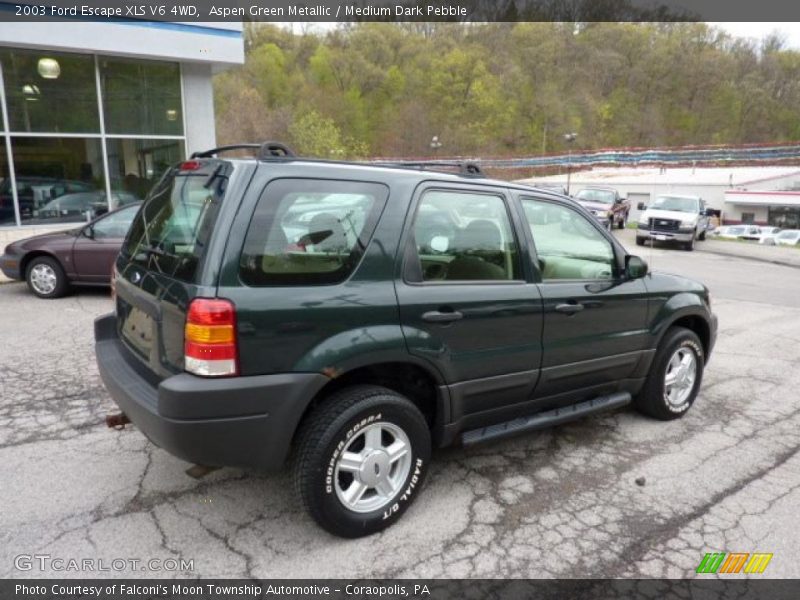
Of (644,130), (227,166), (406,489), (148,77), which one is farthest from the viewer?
(644,130)

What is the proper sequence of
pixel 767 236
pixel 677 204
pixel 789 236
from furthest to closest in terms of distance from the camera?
1. pixel 789 236
2. pixel 767 236
3. pixel 677 204

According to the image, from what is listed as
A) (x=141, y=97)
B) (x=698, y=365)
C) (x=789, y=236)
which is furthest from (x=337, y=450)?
(x=789, y=236)

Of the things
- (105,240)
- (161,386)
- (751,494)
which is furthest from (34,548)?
(105,240)

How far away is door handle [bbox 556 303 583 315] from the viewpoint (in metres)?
3.45

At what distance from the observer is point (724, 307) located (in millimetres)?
9430

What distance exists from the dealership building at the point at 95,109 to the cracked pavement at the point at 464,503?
8780mm

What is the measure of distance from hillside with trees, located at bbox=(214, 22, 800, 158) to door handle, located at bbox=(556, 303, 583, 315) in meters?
74.3

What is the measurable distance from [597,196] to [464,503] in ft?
74.9

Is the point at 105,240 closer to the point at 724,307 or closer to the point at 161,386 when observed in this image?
the point at 161,386

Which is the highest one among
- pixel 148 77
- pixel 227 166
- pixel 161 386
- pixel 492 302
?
pixel 148 77

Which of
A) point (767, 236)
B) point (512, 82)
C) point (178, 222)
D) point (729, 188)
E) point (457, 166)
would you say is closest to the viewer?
point (178, 222)

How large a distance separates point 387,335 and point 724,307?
28.0 ft

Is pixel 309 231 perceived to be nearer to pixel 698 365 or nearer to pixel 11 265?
pixel 698 365

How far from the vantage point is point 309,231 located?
273 centimetres
